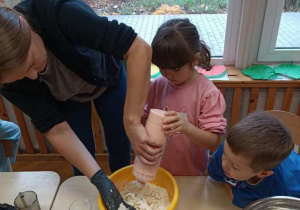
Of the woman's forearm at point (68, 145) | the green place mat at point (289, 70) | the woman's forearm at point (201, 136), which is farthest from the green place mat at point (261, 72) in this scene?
the woman's forearm at point (68, 145)

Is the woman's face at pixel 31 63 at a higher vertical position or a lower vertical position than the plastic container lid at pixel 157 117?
higher

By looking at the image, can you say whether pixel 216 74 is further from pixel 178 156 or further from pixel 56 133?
pixel 56 133

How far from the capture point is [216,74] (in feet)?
5.36

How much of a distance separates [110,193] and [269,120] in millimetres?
510

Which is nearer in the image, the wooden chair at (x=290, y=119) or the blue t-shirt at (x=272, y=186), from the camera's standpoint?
the blue t-shirt at (x=272, y=186)

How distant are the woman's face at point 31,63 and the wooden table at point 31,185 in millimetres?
407

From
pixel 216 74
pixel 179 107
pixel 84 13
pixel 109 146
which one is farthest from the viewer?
pixel 216 74

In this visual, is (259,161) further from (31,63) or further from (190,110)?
(31,63)

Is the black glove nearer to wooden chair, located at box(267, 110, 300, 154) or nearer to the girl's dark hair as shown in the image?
the girl's dark hair

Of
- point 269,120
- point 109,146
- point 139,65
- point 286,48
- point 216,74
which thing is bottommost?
point 109,146

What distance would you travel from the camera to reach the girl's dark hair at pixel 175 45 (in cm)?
94

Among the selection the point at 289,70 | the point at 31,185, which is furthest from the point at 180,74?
the point at 289,70

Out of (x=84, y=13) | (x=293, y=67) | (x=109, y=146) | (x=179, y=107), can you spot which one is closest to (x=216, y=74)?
(x=293, y=67)

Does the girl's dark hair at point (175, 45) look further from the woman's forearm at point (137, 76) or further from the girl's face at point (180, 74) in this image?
the woman's forearm at point (137, 76)
